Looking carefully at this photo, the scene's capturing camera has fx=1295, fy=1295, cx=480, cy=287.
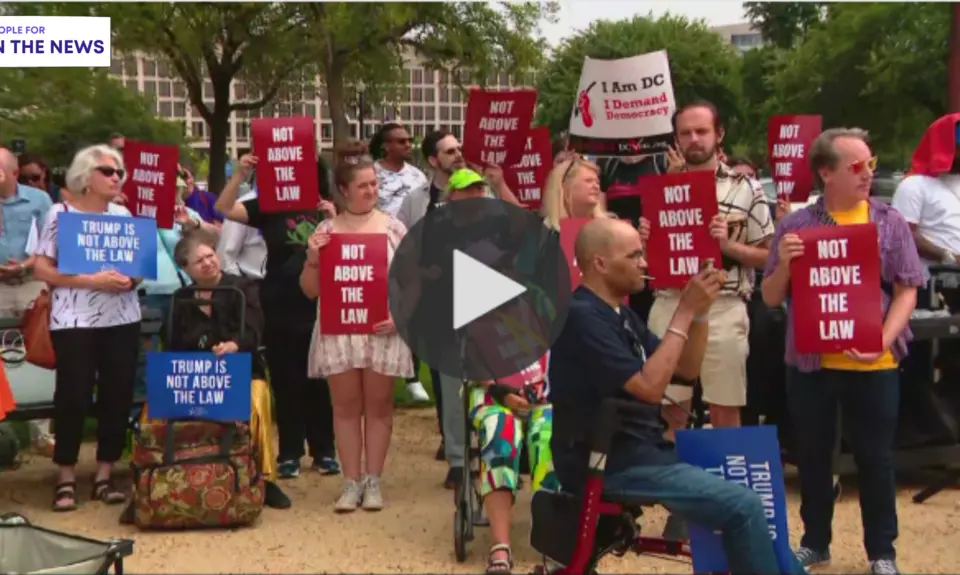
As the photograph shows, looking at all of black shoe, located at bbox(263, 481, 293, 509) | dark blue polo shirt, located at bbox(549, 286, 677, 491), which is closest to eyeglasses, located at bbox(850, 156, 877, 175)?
dark blue polo shirt, located at bbox(549, 286, 677, 491)

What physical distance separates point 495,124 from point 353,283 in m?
1.88

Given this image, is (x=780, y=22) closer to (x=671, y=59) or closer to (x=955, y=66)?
(x=671, y=59)

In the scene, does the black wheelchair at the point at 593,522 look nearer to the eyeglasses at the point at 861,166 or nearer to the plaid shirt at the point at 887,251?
the plaid shirt at the point at 887,251

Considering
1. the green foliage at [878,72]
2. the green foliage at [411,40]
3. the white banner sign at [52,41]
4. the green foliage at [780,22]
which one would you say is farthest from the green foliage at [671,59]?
the white banner sign at [52,41]

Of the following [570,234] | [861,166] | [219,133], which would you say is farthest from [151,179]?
[219,133]

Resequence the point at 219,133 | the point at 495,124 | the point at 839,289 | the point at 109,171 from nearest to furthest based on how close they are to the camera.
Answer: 1. the point at 839,289
2. the point at 109,171
3. the point at 495,124
4. the point at 219,133

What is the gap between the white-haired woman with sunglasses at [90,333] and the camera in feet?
22.5

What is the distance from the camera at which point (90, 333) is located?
6879 mm

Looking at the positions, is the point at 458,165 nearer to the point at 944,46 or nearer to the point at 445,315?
the point at 445,315

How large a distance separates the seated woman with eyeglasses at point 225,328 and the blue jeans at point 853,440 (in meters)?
2.84

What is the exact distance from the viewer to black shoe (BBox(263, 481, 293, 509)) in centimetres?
700

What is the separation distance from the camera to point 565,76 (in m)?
51.6

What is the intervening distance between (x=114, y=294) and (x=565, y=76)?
45.7 m

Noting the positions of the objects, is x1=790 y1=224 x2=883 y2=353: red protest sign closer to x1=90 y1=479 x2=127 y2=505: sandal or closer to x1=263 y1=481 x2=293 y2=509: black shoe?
x1=263 y1=481 x2=293 y2=509: black shoe
